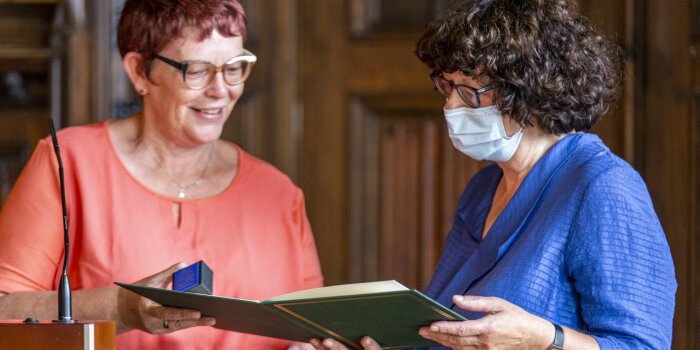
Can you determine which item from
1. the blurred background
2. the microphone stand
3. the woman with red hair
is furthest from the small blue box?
the blurred background

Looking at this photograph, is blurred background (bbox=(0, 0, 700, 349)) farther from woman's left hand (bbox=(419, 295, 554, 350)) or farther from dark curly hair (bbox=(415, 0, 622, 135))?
woman's left hand (bbox=(419, 295, 554, 350))

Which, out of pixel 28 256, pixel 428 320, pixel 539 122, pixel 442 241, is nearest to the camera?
pixel 428 320

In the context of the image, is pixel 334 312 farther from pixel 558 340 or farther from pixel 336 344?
pixel 558 340

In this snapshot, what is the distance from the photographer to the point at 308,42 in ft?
9.11

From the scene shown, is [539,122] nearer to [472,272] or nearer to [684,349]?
[472,272]

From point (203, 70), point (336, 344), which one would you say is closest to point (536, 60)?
point (336, 344)

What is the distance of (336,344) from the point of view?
59.2 inches

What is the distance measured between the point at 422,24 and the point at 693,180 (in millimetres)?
984

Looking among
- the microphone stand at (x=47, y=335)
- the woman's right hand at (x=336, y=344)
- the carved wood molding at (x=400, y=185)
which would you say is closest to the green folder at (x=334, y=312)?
the woman's right hand at (x=336, y=344)

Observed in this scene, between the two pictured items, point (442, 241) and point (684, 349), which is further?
point (442, 241)

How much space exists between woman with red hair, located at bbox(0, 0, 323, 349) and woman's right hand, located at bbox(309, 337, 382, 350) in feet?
1.25

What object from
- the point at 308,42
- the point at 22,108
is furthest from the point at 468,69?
the point at 22,108

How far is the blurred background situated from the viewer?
2.69 m

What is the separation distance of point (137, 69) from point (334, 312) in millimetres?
904
